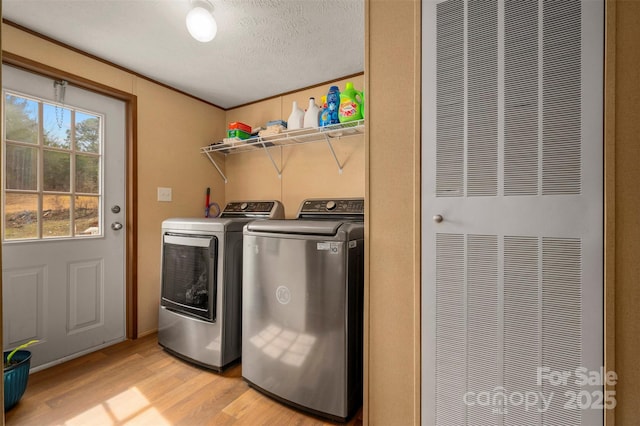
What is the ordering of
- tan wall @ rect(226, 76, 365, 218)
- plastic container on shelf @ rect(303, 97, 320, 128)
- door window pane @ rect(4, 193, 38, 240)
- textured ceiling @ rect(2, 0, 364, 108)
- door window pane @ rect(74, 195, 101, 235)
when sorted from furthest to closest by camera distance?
tan wall @ rect(226, 76, 365, 218) → plastic container on shelf @ rect(303, 97, 320, 128) → door window pane @ rect(74, 195, 101, 235) → door window pane @ rect(4, 193, 38, 240) → textured ceiling @ rect(2, 0, 364, 108)

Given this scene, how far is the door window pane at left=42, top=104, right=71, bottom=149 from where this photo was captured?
2.04m

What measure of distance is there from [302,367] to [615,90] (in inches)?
69.7

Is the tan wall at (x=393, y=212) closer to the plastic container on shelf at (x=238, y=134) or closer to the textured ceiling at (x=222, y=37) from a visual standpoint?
the textured ceiling at (x=222, y=37)

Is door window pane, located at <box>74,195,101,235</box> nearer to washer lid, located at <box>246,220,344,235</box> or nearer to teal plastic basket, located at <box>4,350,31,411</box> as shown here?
teal plastic basket, located at <box>4,350,31,411</box>

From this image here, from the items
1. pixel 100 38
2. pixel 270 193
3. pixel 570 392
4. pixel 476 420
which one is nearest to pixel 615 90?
pixel 570 392

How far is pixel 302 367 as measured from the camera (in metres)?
1.63

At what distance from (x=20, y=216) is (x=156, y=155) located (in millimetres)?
988

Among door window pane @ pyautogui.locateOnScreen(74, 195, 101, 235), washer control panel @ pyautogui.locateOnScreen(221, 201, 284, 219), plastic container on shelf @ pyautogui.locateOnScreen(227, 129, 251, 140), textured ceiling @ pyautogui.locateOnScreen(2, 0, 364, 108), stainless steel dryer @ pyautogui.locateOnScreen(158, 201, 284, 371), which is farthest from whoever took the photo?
plastic container on shelf @ pyautogui.locateOnScreen(227, 129, 251, 140)

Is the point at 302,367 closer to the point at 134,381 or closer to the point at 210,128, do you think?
the point at 134,381

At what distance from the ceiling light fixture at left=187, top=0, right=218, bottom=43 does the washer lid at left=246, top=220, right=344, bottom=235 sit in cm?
108

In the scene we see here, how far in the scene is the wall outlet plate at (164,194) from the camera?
2621 millimetres

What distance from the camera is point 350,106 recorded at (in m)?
2.09

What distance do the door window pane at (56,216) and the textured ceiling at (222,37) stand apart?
107cm

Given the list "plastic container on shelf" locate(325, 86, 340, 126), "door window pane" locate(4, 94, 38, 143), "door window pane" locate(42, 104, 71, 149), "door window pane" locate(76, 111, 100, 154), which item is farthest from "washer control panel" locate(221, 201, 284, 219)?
"door window pane" locate(4, 94, 38, 143)
